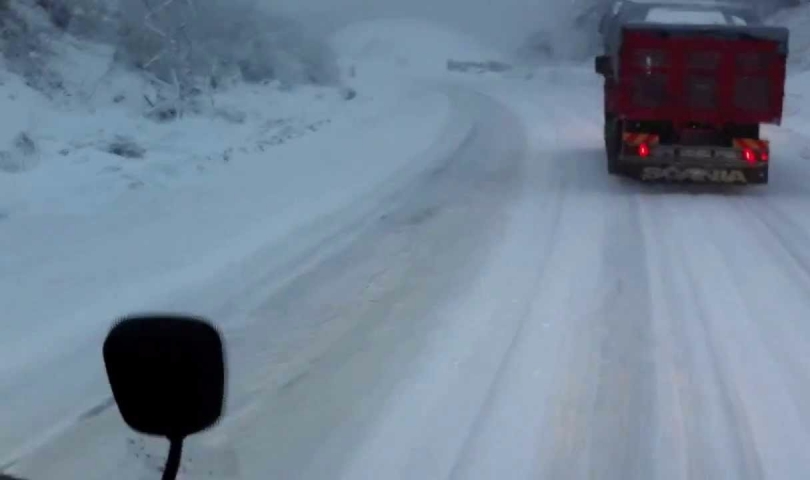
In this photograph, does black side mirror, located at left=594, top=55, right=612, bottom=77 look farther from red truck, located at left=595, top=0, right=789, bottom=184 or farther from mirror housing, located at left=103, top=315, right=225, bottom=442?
mirror housing, located at left=103, top=315, right=225, bottom=442

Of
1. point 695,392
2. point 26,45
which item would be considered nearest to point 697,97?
point 695,392

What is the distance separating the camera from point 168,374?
2562 mm

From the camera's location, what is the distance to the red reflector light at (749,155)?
1580 centimetres

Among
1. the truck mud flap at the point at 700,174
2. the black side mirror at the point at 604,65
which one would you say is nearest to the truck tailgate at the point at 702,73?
the truck mud flap at the point at 700,174

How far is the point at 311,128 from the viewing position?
2459 cm

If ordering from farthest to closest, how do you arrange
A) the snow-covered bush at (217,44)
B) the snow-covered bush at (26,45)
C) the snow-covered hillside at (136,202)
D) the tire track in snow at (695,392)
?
1. the snow-covered bush at (217,44)
2. the snow-covered bush at (26,45)
3. the snow-covered hillside at (136,202)
4. the tire track in snow at (695,392)

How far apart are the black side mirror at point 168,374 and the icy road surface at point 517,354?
3072 millimetres

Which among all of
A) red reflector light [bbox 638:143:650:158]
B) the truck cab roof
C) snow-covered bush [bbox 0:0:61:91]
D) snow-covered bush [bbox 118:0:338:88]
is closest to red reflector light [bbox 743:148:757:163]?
red reflector light [bbox 638:143:650:158]

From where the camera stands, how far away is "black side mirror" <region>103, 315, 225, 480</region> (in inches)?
101

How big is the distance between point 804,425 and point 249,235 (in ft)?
21.7

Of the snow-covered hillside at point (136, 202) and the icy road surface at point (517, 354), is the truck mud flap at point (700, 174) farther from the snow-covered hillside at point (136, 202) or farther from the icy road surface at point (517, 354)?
the snow-covered hillside at point (136, 202)

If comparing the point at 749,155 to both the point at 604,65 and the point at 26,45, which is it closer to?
the point at 604,65

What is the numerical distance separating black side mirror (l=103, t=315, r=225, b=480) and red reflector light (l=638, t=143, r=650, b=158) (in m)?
14.1

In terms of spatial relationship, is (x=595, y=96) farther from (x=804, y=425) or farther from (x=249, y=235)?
(x=804, y=425)
